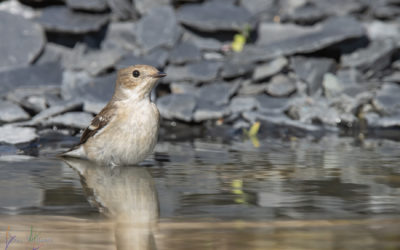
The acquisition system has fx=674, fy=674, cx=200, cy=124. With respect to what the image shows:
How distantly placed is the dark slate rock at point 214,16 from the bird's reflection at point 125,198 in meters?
5.56

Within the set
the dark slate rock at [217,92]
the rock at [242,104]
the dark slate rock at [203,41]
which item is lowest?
the rock at [242,104]

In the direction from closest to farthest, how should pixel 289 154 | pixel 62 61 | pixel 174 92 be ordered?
pixel 289 154, pixel 174 92, pixel 62 61

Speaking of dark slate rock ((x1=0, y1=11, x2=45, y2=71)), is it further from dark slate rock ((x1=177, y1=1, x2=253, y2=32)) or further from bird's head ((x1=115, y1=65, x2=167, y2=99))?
bird's head ((x1=115, y1=65, x2=167, y2=99))

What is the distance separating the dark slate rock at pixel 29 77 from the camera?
35.7 ft

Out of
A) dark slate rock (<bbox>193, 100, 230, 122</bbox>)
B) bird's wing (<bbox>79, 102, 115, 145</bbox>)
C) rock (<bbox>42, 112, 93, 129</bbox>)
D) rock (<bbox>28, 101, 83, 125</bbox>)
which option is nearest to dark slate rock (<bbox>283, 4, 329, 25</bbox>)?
dark slate rock (<bbox>193, 100, 230, 122</bbox>)

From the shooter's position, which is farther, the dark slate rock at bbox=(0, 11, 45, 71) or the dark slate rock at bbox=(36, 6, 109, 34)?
the dark slate rock at bbox=(36, 6, 109, 34)

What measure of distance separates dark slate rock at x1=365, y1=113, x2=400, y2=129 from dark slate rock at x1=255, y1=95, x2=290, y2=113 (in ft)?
4.22

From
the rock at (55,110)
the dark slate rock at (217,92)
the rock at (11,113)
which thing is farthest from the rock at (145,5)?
the rock at (11,113)

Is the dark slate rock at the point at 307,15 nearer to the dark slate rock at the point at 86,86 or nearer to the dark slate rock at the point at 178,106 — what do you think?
the dark slate rock at the point at 178,106

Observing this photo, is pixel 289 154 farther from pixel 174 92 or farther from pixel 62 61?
pixel 62 61

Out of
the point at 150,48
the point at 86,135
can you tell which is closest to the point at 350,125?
the point at 150,48

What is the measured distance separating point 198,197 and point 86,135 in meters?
2.29

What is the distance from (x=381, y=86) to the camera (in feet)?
36.0

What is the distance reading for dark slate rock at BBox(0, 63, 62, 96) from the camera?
1089cm
